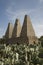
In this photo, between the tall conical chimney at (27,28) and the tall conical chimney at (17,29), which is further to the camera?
the tall conical chimney at (17,29)

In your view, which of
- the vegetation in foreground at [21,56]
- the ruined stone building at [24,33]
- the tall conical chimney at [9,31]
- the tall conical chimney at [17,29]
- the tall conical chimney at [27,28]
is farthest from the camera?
the tall conical chimney at [9,31]

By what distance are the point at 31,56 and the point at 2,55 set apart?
3.86 metres

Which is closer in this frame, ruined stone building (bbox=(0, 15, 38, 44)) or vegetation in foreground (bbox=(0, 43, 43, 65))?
vegetation in foreground (bbox=(0, 43, 43, 65))

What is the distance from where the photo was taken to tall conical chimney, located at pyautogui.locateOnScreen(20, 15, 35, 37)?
34.1 meters

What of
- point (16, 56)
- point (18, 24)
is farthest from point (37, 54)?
point (18, 24)

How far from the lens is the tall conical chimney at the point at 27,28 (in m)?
34.1

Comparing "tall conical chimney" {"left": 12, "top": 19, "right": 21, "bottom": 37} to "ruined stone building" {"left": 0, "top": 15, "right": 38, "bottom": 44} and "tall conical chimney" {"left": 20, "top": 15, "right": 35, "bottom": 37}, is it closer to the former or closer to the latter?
"ruined stone building" {"left": 0, "top": 15, "right": 38, "bottom": 44}

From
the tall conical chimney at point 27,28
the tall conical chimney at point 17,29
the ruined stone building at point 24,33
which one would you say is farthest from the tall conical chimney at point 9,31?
the tall conical chimney at point 27,28

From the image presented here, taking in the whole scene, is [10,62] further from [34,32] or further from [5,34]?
[5,34]

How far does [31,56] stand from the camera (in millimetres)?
22062

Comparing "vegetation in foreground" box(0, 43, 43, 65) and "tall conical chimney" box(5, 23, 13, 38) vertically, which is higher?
"tall conical chimney" box(5, 23, 13, 38)

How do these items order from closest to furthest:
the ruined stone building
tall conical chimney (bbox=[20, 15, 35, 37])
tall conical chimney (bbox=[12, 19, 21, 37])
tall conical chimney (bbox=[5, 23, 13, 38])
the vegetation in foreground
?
1. the vegetation in foreground
2. the ruined stone building
3. tall conical chimney (bbox=[20, 15, 35, 37])
4. tall conical chimney (bbox=[12, 19, 21, 37])
5. tall conical chimney (bbox=[5, 23, 13, 38])

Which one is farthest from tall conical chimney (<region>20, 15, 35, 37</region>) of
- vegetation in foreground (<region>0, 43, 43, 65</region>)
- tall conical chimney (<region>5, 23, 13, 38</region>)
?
vegetation in foreground (<region>0, 43, 43, 65</region>)

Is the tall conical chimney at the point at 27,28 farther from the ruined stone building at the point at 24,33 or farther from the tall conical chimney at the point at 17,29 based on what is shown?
the tall conical chimney at the point at 17,29
